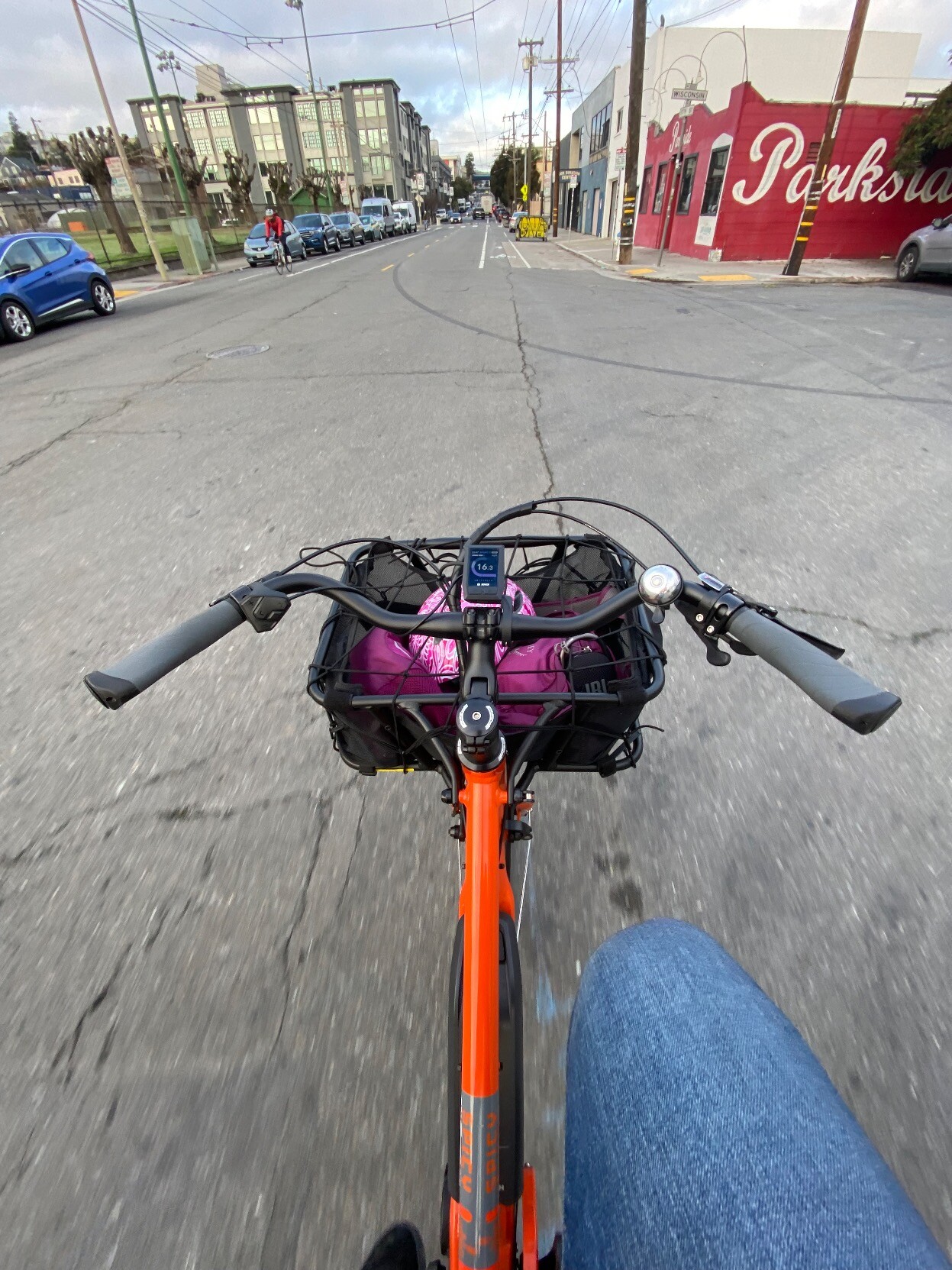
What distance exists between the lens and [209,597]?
11.4 feet

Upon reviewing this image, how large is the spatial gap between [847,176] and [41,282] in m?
21.2

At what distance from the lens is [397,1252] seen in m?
1.01

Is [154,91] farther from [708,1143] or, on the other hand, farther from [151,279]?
[708,1143]

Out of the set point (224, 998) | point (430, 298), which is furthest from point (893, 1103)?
point (430, 298)

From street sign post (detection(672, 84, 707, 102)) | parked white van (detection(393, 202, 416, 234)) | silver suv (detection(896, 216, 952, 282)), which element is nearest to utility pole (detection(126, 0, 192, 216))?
street sign post (detection(672, 84, 707, 102))

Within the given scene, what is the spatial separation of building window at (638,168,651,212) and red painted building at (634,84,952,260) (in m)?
5.92

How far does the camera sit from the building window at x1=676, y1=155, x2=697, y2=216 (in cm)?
2123

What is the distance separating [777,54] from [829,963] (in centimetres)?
3667

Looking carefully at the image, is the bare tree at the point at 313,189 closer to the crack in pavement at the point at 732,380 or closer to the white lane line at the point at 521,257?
the white lane line at the point at 521,257

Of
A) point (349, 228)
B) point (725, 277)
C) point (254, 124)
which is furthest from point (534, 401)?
point (254, 124)

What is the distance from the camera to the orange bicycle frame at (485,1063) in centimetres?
86

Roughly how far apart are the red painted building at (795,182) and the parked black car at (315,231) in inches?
620

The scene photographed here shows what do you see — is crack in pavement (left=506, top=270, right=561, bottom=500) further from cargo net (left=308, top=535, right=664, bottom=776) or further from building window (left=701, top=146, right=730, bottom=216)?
building window (left=701, top=146, right=730, bottom=216)

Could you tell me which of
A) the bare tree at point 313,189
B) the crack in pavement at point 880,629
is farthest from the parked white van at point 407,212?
the crack in pavement at point 880,629
